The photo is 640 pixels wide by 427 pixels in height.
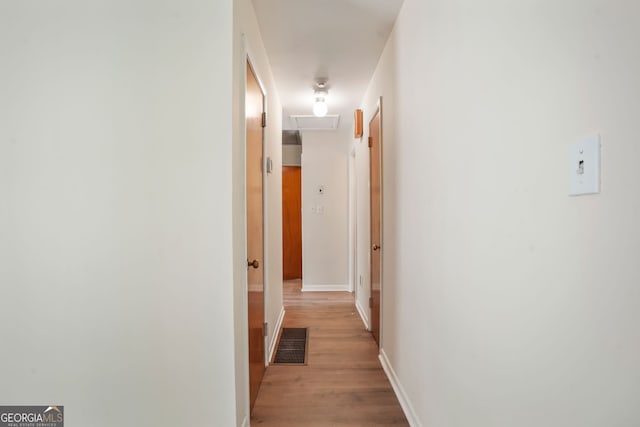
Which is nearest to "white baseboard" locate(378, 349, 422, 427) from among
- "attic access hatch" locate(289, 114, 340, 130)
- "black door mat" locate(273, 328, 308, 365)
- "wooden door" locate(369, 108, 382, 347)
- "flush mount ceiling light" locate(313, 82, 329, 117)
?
"wooden door" locate(369, 108, 382, 347)

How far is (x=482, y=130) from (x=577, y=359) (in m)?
0.70

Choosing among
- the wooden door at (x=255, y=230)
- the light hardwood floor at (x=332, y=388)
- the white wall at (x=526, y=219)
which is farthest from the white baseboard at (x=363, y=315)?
the white wall at (x=526, y=219)

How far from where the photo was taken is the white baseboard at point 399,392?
1.89m

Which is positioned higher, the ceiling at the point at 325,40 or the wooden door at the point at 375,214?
the ceiling at the point at 325,40

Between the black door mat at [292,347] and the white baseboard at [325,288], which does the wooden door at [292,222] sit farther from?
the black door mat at [292,347]

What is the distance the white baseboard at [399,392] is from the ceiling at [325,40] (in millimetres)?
2385

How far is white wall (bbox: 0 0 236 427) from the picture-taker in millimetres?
1671

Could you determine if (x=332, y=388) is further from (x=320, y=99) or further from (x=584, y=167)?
(x=320, y=99)

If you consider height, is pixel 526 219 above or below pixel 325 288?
A: above

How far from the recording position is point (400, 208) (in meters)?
2.23

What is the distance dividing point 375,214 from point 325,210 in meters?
2.04

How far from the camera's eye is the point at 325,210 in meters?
5.20

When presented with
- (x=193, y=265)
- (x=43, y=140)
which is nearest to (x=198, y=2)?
(x=43, y=140)

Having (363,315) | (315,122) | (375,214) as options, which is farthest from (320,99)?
(363,315)
